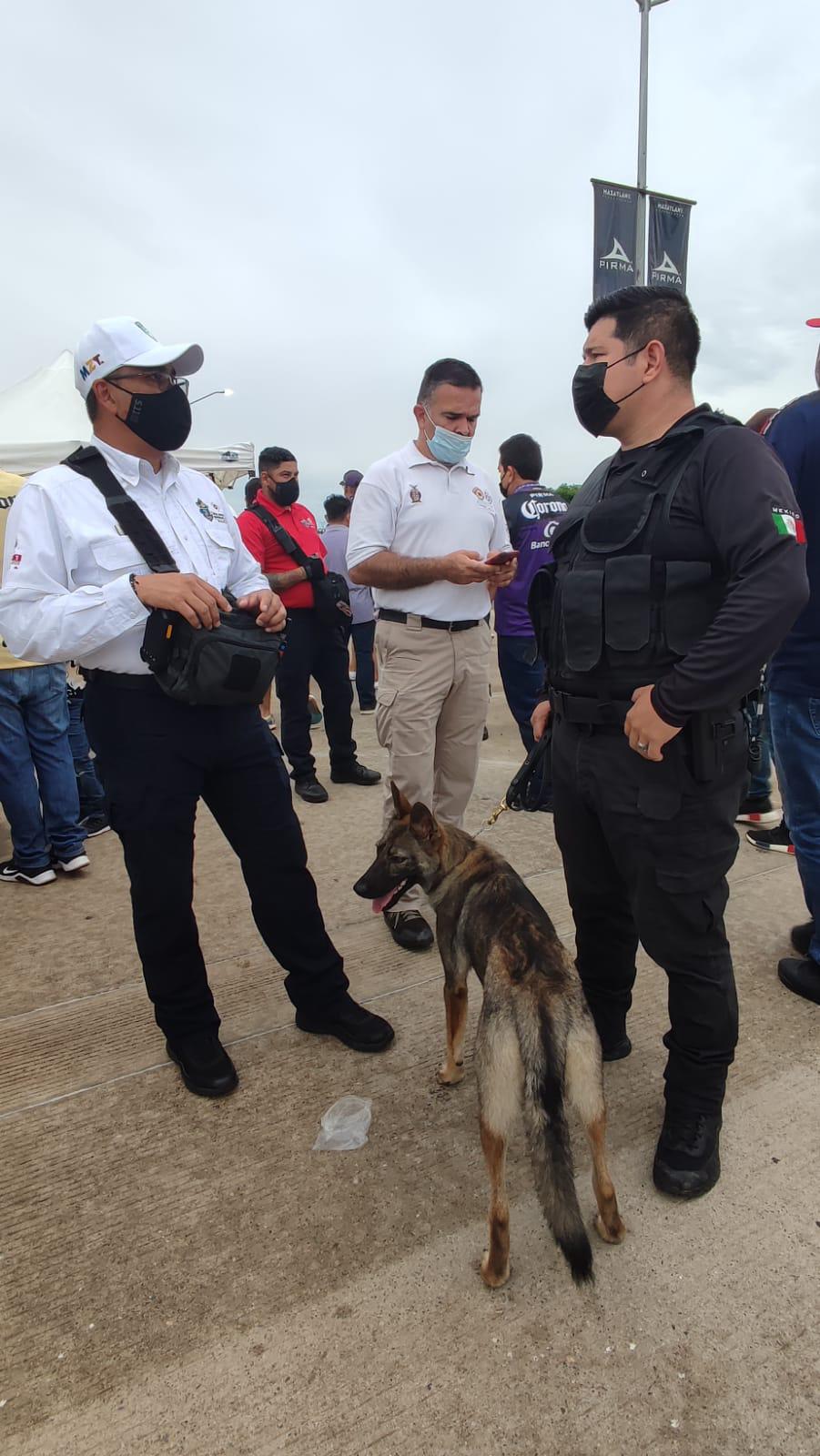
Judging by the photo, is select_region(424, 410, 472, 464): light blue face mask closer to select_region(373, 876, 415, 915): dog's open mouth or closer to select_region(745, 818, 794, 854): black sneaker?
select_region(373, 876, 415, 915): dog's open mouth

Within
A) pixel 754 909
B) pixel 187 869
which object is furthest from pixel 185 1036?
pixel 754 909

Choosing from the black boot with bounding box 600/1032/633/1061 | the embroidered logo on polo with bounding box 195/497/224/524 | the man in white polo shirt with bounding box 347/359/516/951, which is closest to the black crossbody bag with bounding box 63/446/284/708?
the embroidered logo on polo with bounding box 195/497/224/524

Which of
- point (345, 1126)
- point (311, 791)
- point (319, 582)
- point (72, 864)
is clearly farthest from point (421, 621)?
point (72, 864)

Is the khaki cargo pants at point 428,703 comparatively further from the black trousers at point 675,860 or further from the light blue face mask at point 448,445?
the black trousers at point 675,860

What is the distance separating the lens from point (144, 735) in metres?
2.16

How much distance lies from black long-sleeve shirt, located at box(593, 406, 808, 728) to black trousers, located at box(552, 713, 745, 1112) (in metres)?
0.19

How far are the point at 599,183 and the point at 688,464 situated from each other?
1137 cm

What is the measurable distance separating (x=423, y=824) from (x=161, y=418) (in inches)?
58.9

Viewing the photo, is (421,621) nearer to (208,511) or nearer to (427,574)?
(427,574)

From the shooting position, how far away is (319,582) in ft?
17.3

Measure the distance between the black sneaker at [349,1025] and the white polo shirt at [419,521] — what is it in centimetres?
163

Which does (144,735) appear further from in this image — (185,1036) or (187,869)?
(185,1036)

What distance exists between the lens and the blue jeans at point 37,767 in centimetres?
390

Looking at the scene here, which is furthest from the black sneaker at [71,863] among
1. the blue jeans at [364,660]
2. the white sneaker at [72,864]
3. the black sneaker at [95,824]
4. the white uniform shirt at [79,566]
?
the blue jeans at [364,660]
